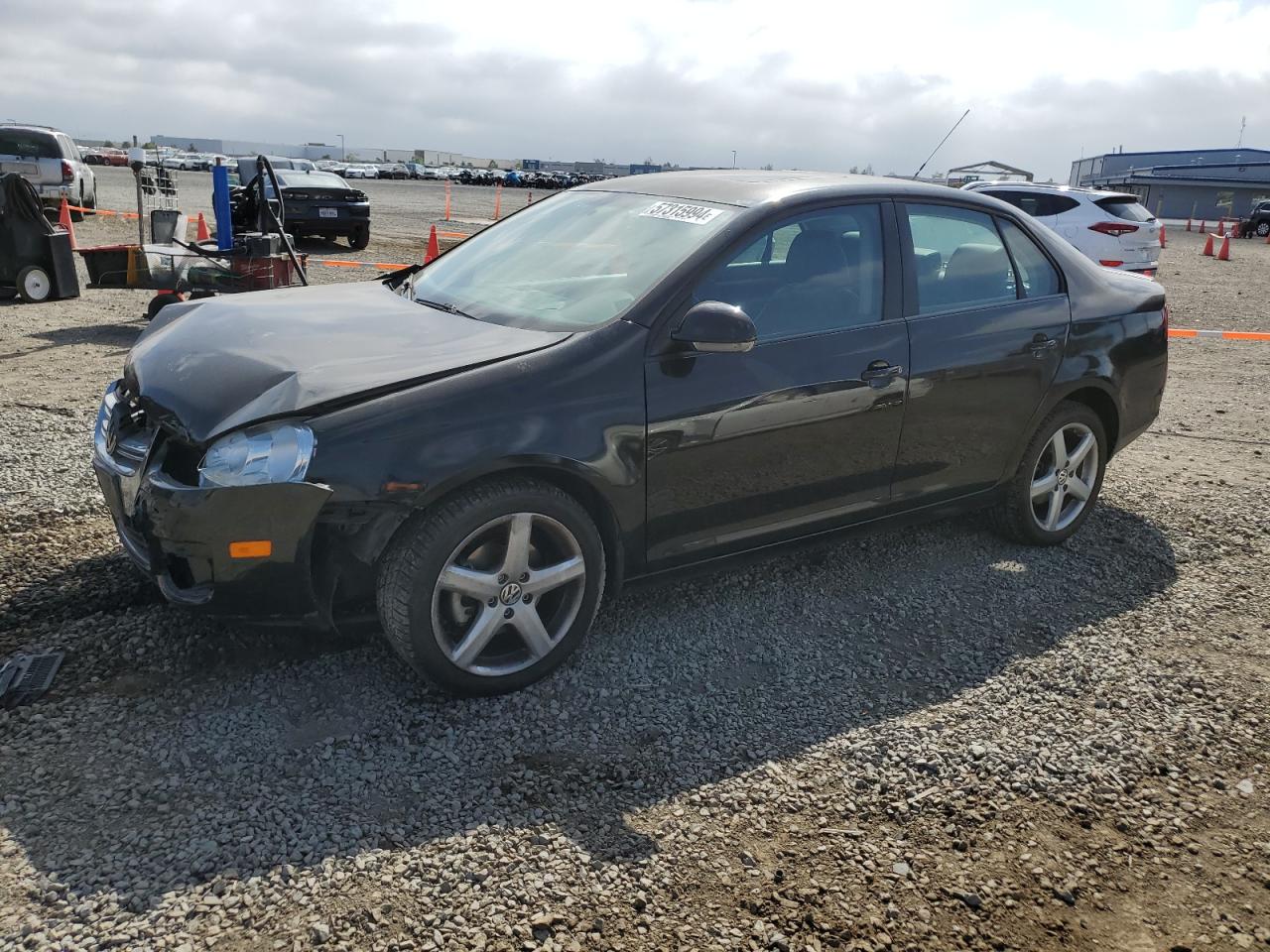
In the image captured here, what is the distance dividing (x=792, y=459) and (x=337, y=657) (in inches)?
72.7

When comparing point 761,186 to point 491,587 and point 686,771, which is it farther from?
point 686,771

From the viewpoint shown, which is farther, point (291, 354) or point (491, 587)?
point (291, 354)

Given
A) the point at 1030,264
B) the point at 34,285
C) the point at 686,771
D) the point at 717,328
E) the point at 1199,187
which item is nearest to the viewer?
the point at 686,771

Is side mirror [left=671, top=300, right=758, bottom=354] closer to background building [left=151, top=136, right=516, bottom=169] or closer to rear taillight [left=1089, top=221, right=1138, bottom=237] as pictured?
rear taillight [left=1089, top=221, right=1138, bottom=237]

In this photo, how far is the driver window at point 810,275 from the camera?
3.86 m

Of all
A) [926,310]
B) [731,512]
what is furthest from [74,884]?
[926,310]

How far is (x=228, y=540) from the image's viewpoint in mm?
3064

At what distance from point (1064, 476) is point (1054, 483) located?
0.07 metres

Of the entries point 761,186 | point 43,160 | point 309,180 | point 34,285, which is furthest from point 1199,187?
point 761,186

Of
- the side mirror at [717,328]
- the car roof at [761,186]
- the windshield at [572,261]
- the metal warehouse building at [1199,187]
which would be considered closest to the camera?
the side mirror at [717,328]

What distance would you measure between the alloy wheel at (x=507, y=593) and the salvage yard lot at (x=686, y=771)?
19 cm

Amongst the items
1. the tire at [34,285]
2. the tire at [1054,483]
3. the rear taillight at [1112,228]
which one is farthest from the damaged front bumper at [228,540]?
the rear taillight at [1112,228]

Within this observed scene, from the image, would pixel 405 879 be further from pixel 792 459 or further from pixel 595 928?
pixel 792 459

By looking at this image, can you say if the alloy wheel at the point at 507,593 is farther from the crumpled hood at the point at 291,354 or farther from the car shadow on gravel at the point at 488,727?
the crumpled hood at the point at 291,354
